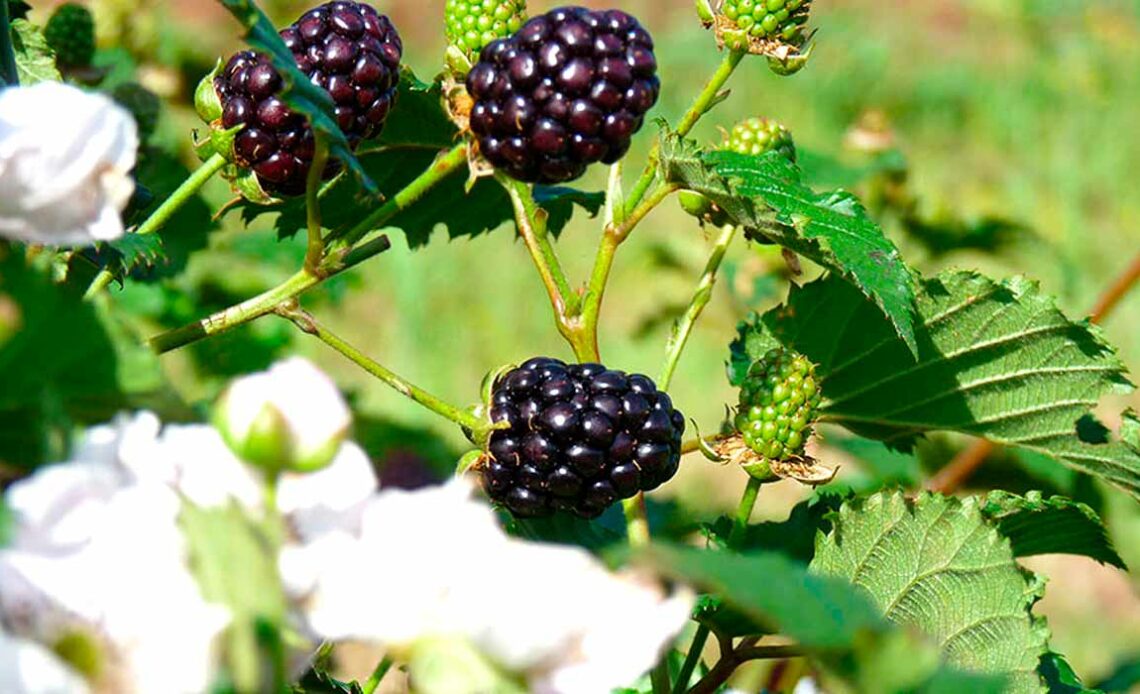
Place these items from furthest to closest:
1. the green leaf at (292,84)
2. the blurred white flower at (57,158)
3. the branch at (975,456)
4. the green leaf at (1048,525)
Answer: the branch at (975,456) < the green leaf at (1048,525) < the green leaf at (292,84) < the blurred white flower at (57,158)

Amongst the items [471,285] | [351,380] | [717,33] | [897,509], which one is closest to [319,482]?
[897,509]

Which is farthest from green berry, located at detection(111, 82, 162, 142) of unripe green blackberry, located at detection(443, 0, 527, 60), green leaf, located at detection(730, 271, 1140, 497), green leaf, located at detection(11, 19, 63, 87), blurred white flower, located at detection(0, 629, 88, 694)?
blurred white flower, located at detection(0, 629, 88, 694)

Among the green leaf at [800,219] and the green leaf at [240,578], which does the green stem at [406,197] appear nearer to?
the green leaf at [800,219]

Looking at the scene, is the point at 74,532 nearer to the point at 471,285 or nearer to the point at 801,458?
the point at 801,458

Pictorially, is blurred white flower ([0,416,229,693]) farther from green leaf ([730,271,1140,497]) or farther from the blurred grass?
the blurred grass

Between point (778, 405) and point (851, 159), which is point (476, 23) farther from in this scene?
point (851, 159)

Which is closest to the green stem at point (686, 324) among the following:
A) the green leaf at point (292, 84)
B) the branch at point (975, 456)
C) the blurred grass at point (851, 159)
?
the green leaf at point (292, 84)
